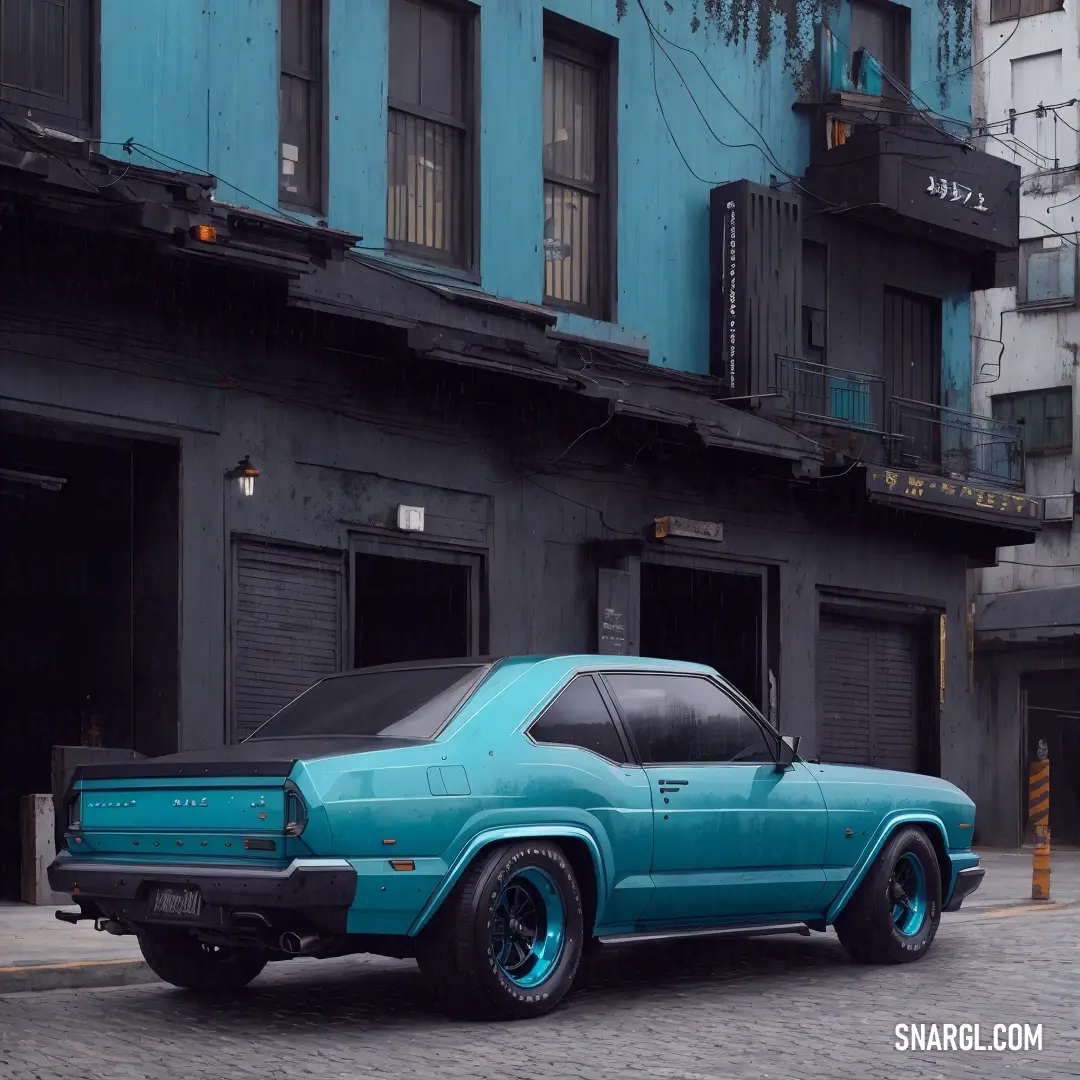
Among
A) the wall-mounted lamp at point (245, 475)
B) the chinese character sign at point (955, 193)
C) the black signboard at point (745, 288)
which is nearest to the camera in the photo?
the wall-mounted lamp at point (245, 475)

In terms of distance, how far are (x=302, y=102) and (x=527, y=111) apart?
109 inches

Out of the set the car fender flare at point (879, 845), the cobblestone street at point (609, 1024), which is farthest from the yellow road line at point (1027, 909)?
the car fender flare at point (879, 845)

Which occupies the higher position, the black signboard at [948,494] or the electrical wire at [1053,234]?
the electrical wire at [1053,234]

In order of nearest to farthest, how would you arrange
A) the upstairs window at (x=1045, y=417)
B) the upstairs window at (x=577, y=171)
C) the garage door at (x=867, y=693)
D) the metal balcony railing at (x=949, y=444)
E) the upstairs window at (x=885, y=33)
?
the upstairs window at (x=577, y=171) < the garage door at (x=867, y=693) < the metal balcony railing at (x=949, y=444) < the upstairs window at (x=885, y=33) < the upstairs window at (x=1045, y=417)

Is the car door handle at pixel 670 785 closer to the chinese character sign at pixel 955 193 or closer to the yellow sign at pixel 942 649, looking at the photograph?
the chinese character sign at pixel 955 193

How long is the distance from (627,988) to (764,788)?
4.04 ft

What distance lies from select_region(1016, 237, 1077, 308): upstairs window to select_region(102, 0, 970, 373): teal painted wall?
1202 cm

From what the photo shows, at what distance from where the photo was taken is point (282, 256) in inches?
556

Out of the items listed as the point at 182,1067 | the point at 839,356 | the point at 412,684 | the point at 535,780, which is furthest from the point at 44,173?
the point at 839,356

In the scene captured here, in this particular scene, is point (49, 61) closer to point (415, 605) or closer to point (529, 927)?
point (415, 605)

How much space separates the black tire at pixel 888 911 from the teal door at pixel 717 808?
44 cm

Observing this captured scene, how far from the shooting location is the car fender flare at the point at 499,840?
7879 millimetres

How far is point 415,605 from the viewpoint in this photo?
17.6 m

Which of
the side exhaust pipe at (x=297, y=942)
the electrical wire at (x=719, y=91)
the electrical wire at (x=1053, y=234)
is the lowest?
the side exhaust pipe at (x=297, y=942)
